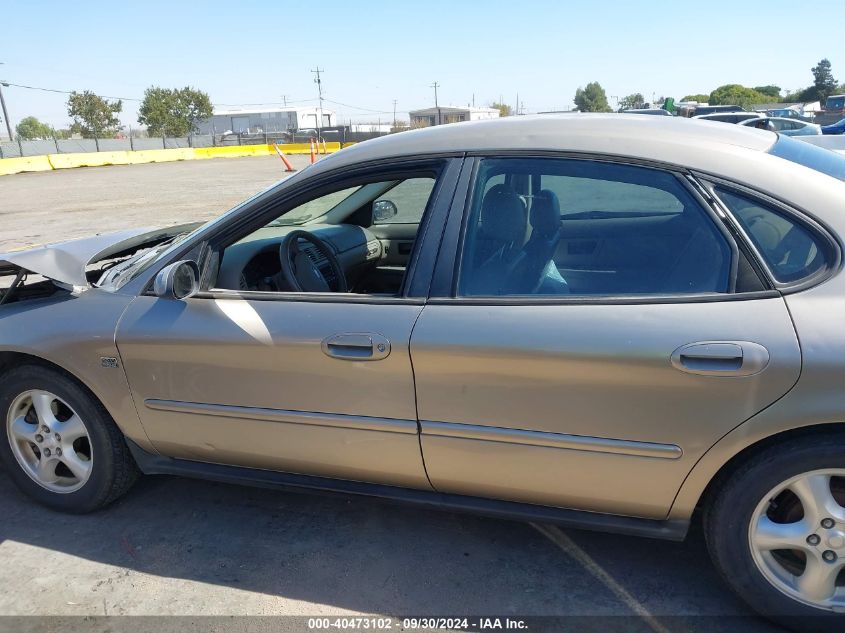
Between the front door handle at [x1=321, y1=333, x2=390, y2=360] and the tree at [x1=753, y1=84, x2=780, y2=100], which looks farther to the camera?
the tree at [x1=753, y1=84, x2=780, y2=100]

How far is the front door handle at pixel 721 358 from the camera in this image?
1881mm

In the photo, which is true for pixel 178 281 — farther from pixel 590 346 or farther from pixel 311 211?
pixel 311 211

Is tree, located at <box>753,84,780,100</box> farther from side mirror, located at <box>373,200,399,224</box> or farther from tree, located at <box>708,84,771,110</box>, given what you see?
side mirror, located at <box>373,200,399,224</box>

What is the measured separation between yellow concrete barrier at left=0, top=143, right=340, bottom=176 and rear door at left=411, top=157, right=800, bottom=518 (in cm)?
2481

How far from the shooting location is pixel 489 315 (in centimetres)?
218

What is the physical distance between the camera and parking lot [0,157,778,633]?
236cm

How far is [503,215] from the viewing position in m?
2.41

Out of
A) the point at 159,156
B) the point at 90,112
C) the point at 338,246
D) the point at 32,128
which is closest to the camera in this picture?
the point at 338,246

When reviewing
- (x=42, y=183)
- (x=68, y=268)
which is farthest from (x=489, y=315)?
(x=42, y=183)

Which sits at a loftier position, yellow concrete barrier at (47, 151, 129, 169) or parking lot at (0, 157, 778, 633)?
yellow concrete barrier at (47, 151, 129, 169)

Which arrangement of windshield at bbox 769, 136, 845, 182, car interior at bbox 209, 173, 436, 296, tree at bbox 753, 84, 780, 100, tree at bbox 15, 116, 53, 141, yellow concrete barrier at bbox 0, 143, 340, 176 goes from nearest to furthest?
windshield at bbox 769, 136, 845, 182 < car interior at bbox 209, 173, 436, 296 < yellow concrete barrier at bbox 0, 143, 340, 176 < tree at bbox 753, 84, 780, 100 < tree at bbox 15, 116, 53, 141

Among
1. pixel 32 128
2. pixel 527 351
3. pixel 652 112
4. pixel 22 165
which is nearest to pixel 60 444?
pixel 527 351

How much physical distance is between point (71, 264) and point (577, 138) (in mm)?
2242

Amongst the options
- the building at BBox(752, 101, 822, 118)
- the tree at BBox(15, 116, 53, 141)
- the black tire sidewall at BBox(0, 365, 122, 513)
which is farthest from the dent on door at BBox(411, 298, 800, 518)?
the tree at BBox(15, 116, 53, 141)
